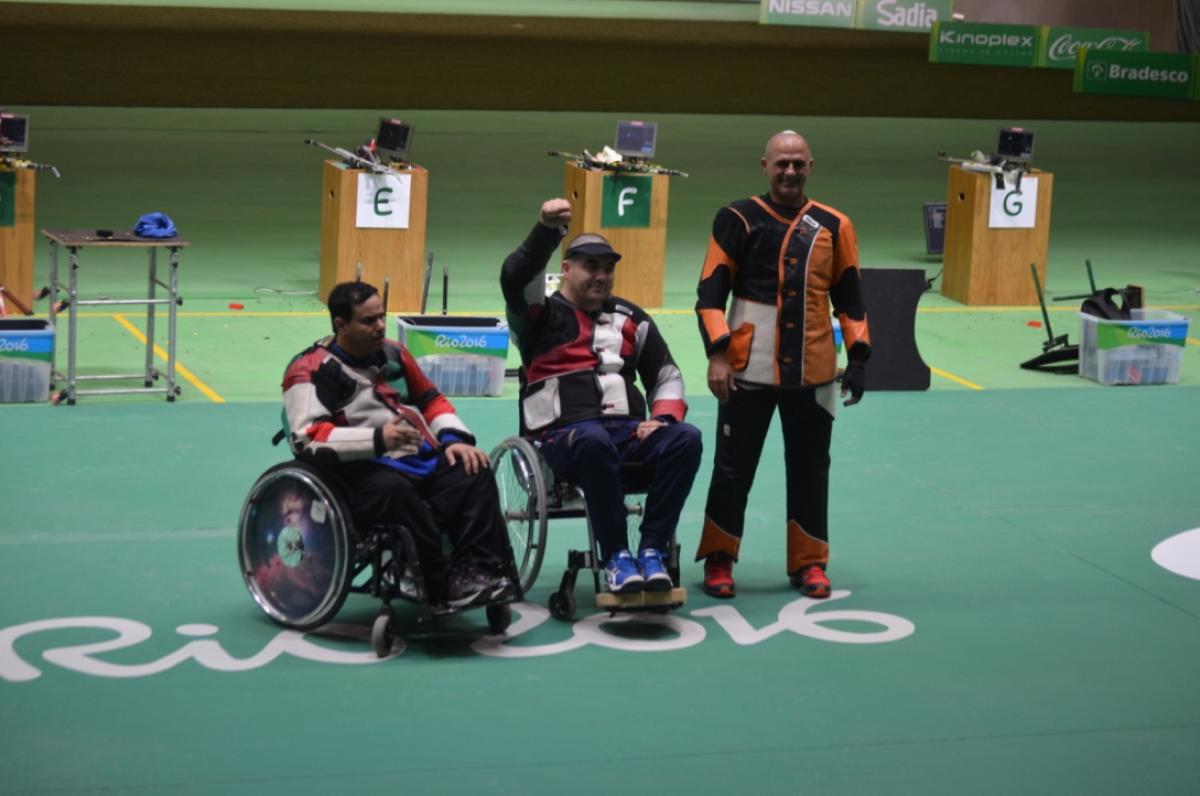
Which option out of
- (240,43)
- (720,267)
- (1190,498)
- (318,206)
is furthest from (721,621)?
(240,43)

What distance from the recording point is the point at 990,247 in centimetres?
1188

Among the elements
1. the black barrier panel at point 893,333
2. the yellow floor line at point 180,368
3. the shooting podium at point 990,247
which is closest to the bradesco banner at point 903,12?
the shooting podium at point 990,247

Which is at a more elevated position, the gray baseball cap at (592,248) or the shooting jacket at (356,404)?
the gray baseball cap at (592,248)

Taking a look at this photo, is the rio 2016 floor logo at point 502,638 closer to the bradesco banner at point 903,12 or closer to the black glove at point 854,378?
the black glove at point 854,378

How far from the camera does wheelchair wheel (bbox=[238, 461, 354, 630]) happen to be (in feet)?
16.6

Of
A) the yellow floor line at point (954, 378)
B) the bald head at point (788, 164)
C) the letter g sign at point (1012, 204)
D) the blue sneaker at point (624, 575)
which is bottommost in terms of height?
the blue sneaker at point (624, 575)

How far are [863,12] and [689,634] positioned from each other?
1061 centimetres

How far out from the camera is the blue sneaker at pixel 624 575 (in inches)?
209

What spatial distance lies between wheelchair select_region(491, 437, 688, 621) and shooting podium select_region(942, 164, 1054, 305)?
22.0ft

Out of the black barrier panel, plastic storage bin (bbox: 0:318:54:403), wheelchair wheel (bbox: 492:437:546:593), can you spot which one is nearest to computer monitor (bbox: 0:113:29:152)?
plastic storage bin (bbox: 0:318:54:403)

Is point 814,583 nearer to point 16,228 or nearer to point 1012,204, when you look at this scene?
point 16,228

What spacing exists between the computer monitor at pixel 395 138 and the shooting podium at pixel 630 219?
115 cm

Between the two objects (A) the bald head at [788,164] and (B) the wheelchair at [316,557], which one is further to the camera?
(A) the bald head at [788,164]

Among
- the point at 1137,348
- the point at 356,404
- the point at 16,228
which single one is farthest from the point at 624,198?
the point at 356,404
